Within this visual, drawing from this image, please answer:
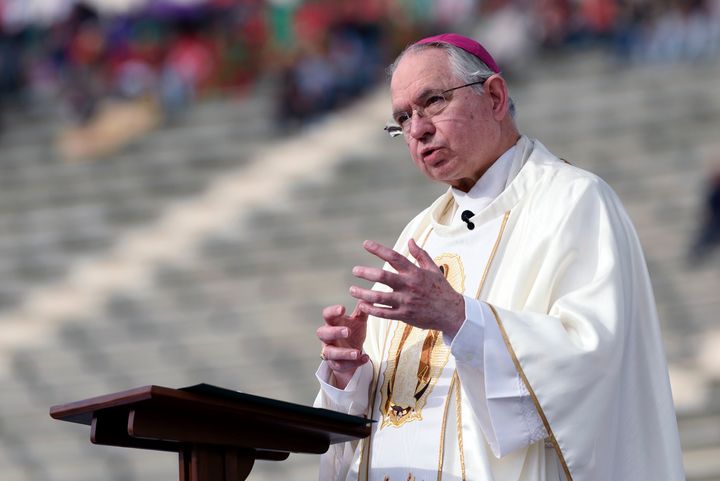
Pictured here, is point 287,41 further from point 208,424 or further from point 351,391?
point 208,424

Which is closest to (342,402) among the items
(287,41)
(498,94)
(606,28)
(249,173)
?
(498,94)

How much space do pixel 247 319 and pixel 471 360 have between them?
7.49 meters

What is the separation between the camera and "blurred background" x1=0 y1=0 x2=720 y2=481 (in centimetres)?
888

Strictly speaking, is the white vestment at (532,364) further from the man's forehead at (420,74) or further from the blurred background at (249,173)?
the blurred background at (249,173)

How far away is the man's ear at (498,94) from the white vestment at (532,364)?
0.10m

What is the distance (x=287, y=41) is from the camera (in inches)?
479

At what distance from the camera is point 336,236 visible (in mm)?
10156

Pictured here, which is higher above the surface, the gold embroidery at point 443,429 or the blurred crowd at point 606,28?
the blurred crowd at point 606,28

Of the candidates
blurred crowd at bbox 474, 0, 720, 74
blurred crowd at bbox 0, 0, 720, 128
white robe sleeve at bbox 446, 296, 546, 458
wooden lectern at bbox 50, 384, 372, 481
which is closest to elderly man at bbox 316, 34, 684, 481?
white robe sleeve at bbox 446, 296, 546, 458

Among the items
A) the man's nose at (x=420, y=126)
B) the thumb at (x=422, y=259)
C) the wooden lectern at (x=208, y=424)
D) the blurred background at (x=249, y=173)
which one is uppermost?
the blurred background at (x=249, y=173)

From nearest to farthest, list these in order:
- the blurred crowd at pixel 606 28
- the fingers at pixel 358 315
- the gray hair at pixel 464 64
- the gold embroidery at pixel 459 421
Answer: the gold embroidery at pixel 459 421 → the fingers at pixel 358 315 → the gray hair at pixel 464 64 → the blurred crowd at pixel 606 28

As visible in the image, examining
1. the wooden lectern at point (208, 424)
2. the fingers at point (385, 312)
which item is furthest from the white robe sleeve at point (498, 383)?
the wooden lectern at point (208, 424)

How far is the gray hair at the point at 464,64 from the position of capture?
8.20 ft

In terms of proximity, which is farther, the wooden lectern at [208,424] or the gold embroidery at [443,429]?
the gold embroidery at [443,429]
